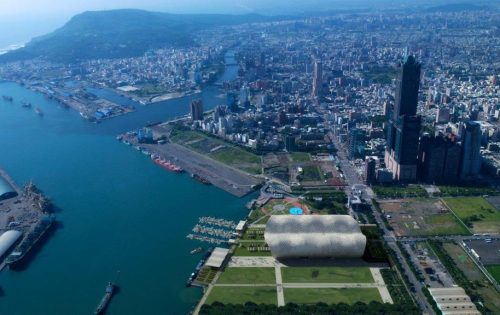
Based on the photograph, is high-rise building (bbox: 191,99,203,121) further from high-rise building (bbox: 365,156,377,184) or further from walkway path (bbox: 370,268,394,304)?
walkway path (bbox: 370,268,394,304)

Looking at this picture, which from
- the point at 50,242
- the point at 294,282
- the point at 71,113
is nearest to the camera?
the point at 294,282

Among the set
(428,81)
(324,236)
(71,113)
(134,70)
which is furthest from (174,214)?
(134,70)

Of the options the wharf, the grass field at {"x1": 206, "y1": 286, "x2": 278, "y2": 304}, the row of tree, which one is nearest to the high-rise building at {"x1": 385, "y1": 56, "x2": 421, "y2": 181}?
the wharf

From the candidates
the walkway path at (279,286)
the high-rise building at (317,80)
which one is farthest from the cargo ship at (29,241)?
the high-rise building at (317,80)

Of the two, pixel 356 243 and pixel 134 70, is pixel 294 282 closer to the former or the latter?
pixel 356 243

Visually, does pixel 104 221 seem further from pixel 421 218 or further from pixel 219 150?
pixel 421 218

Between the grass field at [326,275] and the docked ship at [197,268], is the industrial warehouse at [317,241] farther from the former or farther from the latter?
the docked ship at [197,268]
